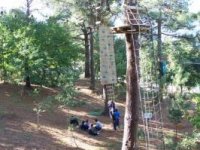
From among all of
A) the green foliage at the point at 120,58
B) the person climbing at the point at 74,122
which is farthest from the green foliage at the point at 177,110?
the green foliage at the point at 120,58

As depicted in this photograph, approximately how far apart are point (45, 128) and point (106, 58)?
549 centimetres

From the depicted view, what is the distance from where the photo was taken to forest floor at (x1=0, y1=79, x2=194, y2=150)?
651 inches

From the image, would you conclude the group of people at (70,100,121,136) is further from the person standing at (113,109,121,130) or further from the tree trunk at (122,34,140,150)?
the tree trunk at (122,34,140,150)

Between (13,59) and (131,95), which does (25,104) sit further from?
(131,95)

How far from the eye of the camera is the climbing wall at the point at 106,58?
14.6 meters

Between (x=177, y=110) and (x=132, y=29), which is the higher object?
(x=132, y=29)

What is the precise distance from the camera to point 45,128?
18438mm

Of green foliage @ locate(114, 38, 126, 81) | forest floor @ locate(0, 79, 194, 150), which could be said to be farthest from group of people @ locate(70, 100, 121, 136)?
green foliage @ locate(114, 38, 126, 81)

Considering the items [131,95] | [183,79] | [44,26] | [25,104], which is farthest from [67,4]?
[131,95]

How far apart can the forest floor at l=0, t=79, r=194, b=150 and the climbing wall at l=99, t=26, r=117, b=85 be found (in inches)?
156

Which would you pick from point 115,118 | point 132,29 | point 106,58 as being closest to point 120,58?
point 115,118

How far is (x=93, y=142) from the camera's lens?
59.1ft

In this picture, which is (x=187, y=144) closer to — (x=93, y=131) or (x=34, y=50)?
(x=93, y=131)

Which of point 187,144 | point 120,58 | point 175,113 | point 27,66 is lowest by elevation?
point 187,144
